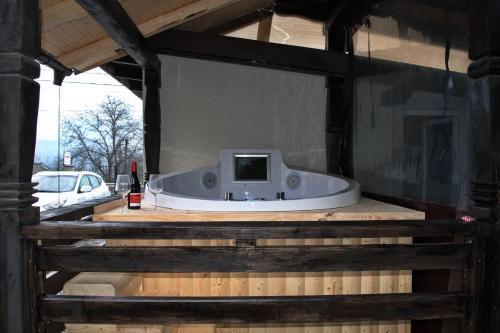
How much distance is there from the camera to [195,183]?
348 centimetres

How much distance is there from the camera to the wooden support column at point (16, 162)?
3.68 feet

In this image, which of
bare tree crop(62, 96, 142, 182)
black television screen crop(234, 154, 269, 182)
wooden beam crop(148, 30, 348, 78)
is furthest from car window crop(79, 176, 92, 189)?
black television screen crop(234, 154, 269, 182)

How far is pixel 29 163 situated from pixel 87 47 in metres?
2.16

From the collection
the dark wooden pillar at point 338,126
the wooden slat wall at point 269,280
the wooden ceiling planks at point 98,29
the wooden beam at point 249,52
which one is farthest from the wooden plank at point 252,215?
the wooden beam at point 249,52

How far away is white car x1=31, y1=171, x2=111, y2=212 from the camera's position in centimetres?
442

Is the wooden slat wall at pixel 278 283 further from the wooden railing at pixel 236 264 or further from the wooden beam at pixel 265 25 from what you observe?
the wooden beam at pixel 265 25

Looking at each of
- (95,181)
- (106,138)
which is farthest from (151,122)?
(95,181)

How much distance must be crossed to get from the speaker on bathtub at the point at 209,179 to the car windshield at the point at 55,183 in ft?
6.04

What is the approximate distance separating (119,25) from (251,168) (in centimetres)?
175

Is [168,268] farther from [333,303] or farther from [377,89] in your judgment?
[377,89]

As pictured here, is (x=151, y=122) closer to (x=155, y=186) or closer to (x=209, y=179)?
(x=209, y=179)

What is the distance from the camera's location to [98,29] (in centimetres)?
283

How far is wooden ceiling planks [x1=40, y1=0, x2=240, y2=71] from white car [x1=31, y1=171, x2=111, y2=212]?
5.68ft

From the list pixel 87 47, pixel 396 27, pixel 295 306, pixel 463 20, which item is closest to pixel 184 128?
pixel 87 47
